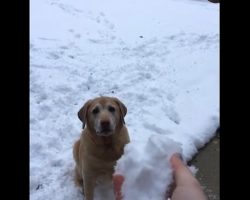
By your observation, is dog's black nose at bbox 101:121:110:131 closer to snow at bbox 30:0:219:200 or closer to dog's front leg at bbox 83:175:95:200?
snow at bbox 30:0:219:200

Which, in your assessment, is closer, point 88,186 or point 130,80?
point 88,186

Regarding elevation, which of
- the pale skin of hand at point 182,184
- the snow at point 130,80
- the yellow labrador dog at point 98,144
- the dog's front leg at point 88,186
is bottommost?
the snow at point 130,80

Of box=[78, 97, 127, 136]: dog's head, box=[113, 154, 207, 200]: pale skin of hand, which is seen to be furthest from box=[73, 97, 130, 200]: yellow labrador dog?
box=[113, 154, 207, 200]: pale skin of hand

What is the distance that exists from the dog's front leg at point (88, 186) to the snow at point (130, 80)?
0.80 feet

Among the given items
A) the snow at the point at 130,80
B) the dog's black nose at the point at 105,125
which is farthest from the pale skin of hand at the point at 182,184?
the dog's black nose at the point at 105,125

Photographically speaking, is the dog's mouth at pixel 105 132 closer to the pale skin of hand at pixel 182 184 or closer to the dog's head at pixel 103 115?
the dog's head at pixel 103 115

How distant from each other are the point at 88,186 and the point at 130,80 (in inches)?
109

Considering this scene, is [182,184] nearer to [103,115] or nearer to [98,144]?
[103,115]

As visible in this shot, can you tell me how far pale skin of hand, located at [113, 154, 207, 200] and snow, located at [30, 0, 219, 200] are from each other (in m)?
0.05

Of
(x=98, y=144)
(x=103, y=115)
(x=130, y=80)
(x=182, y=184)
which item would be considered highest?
(x=182, y=184)

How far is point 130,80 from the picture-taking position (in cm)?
643

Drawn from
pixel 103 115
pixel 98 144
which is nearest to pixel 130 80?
pixel 98 144

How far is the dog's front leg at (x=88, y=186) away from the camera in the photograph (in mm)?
3865
